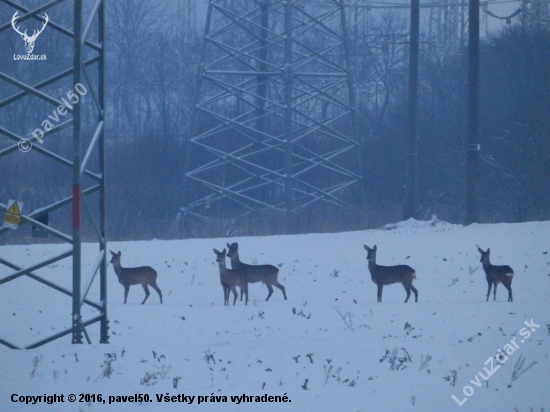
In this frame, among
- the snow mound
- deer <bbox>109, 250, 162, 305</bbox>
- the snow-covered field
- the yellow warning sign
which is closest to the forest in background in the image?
the snow mound

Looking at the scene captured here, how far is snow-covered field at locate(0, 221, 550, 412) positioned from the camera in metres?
8.91

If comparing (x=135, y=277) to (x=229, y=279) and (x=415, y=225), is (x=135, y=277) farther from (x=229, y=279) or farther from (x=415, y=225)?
(x=415, y=225)

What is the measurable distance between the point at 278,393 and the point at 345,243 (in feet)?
49.3

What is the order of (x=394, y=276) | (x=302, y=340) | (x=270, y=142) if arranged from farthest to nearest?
(x=270, y=142)
(x=394, y=276)
(x=302, y=340)

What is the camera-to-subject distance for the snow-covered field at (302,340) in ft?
29.2

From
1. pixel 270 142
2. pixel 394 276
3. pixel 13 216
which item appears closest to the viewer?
pixel 13 216

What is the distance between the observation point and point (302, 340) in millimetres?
11766

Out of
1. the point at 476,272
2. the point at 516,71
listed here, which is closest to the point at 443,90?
the point at 516,71

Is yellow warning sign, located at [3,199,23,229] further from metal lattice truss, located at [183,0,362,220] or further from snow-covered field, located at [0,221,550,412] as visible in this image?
metal lattice truss, located at [183,0,362,220]

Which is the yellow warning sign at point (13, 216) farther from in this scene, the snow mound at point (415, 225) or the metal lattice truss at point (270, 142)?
the metal lattice truss at point (270, 142)

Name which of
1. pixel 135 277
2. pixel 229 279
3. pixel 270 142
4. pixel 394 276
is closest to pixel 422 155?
pixel 270 142

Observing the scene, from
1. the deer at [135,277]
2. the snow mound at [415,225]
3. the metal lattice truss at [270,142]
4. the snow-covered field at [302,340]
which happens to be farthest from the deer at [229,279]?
the metal lattice truss at [270,142]

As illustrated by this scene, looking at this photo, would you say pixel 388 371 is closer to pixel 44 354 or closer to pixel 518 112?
pixel 44 354

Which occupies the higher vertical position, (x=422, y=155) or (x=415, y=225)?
(x=422, y=155)
